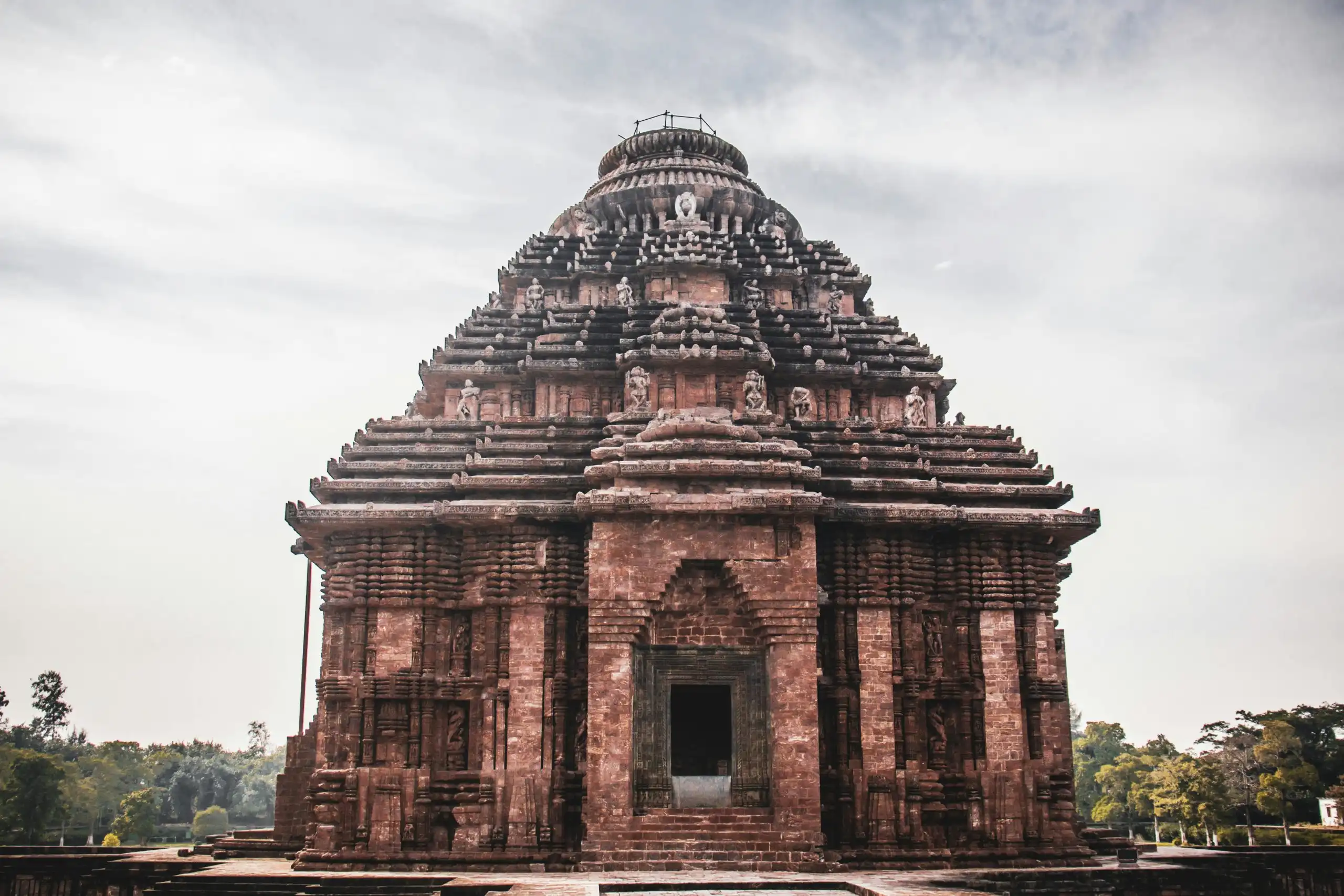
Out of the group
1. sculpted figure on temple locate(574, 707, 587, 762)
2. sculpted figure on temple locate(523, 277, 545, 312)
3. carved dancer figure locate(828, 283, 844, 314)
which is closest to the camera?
sculpted figure on temple locate(574, 707, 587, 762)

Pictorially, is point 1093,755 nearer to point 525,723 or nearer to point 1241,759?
point 1241,759

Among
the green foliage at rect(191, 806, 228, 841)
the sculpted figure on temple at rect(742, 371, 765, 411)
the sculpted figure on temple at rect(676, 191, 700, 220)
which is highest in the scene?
the sculpted figure on temple at rect(676, 191, 700, 220)

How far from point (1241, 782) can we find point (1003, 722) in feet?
112

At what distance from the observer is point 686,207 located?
27.9 metres

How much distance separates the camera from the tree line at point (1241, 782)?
4450 cm

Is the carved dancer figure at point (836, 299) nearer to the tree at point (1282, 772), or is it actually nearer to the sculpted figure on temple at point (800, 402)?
the sculpted figure on temple at point (800, 402)

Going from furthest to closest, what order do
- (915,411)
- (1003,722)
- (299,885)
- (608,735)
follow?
(915,411) → (1003,722) → (608,735) → (299,885)

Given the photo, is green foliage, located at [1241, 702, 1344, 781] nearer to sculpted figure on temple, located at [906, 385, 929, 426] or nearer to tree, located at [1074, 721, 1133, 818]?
tree, located at [1074, 721, 1133, 818]

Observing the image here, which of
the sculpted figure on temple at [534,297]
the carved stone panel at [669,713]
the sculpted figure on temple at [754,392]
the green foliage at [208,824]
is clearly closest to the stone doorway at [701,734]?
the carved stone panel at [669,713]

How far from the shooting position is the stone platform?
46.1 ft

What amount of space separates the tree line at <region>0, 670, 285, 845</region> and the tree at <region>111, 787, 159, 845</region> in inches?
2.0

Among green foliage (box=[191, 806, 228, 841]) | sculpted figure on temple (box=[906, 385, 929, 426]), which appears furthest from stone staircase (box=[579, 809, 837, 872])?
green foliage (box=[191, 806, 228, 841])

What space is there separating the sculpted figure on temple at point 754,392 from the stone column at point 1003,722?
4.96m

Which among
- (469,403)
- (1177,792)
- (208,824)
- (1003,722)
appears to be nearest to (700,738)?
(1003,722)
